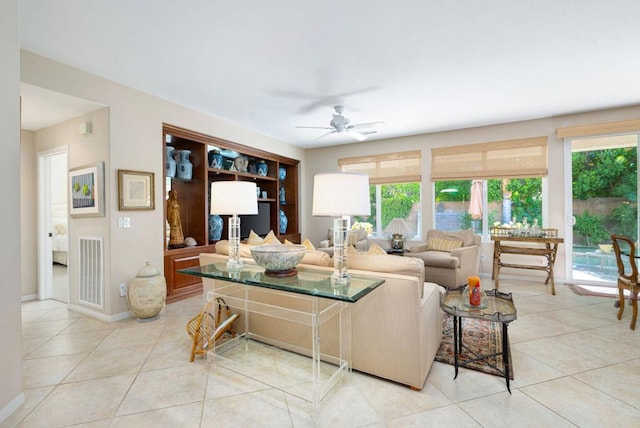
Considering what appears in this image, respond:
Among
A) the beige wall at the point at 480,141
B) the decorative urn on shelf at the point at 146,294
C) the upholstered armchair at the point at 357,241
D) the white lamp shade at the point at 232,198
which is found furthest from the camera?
the upholstered armchair at the point at 357,241

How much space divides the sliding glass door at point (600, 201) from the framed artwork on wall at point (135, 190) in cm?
584

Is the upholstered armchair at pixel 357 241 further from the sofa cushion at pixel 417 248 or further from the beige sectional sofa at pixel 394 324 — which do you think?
the beige sectional sofa at pixel 394 324

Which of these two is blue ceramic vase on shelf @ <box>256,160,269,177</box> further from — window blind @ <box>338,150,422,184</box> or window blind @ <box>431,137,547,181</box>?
window blind @ <box>431,137,547,181</box>

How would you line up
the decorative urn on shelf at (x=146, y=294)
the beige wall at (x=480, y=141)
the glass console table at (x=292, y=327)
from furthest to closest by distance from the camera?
the beige wall at (x=480, y=141) < the decorative urn on shelf at (x=146, y=294) < the glass console table at (x=292, y=327)

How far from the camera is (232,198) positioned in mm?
2420

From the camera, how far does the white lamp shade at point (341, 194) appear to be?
1866 mm

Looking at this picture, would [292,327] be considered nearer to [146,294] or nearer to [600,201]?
[146,294]

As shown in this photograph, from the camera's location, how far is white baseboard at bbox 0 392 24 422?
5.35 ft

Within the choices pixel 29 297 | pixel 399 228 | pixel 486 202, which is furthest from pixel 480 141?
pixel 29 297

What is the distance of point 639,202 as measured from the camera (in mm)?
4035

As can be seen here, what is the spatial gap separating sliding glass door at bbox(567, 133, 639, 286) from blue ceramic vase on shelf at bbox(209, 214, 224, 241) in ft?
17.4

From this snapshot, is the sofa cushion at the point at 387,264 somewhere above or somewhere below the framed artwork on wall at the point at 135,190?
below

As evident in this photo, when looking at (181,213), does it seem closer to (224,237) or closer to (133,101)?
(224,237)

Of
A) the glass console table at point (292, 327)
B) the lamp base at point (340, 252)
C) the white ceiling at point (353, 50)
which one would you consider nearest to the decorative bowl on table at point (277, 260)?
the glass console table at point (292, 327)
